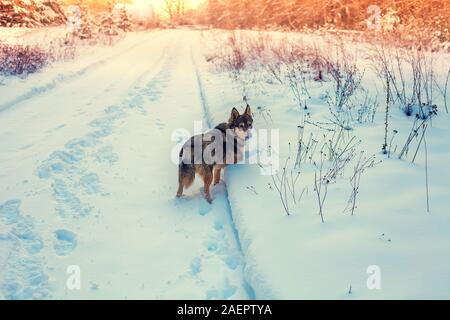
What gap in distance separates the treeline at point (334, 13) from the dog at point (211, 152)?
6632 millimetres

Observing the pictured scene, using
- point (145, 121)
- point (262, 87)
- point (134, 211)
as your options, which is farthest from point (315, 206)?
point (262, 87)

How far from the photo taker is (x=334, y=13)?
23.9m

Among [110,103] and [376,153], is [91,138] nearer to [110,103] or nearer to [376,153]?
[110,103]

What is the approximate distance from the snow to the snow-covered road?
2 centimetres

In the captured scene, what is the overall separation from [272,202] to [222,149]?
1.18 metres

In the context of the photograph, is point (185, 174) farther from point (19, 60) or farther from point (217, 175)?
point (19, 60)

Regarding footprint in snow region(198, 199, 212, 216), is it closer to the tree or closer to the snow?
Answer: the snow

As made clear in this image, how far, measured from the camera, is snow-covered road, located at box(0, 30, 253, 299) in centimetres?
318

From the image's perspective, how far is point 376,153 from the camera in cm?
487

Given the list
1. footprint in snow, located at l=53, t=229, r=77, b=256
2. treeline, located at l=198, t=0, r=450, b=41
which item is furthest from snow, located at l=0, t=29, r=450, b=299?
treeline, located at l=198, t=0, r=450, b=41

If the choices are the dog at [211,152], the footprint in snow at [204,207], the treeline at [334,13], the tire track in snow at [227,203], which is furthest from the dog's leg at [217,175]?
the treeline at [334,13]

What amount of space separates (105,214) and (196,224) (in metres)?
1.14

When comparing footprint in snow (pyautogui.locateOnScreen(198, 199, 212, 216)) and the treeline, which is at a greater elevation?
the treeline

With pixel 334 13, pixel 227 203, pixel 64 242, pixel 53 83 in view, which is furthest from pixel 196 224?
pixel 334 13
